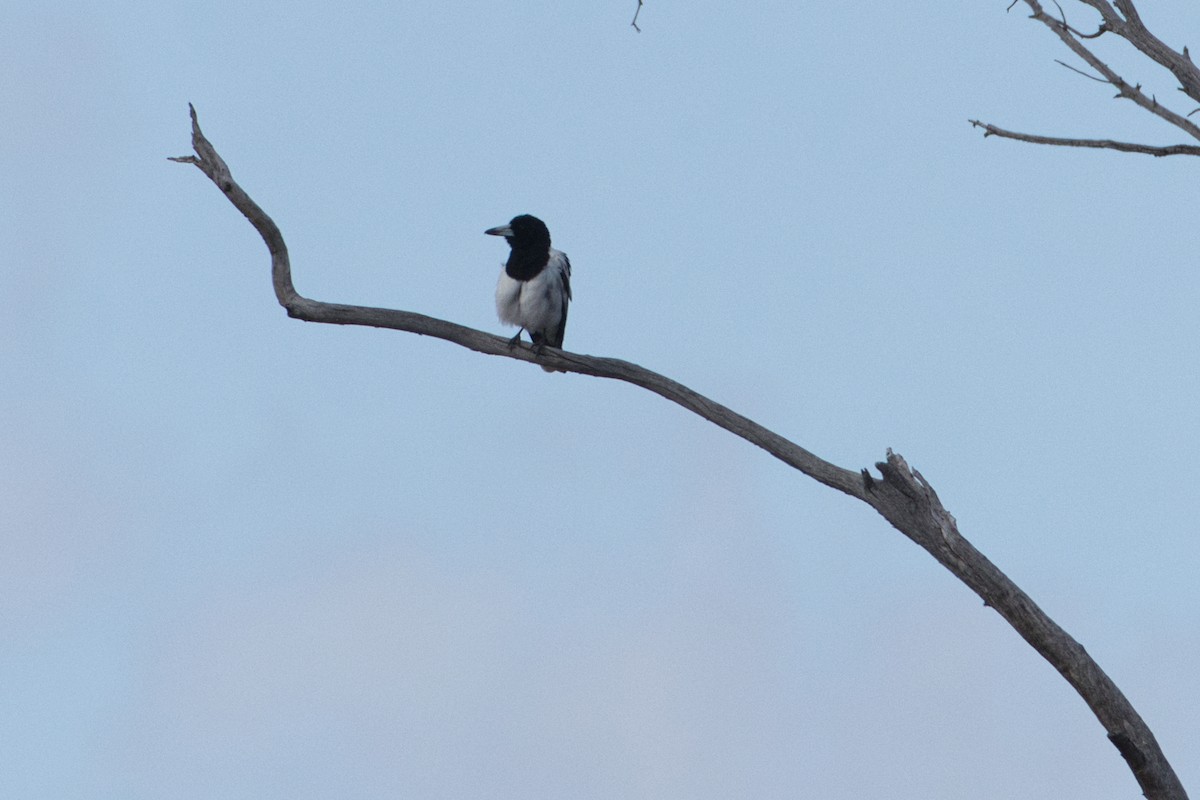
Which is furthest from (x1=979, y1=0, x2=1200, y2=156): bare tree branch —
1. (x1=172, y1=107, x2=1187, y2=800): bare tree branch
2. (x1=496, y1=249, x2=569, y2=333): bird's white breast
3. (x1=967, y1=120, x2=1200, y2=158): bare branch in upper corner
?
(x1=496, y1=249, x2=569, y2=333): bird's white breast

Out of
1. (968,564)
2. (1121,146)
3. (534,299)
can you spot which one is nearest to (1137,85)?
(1121,146)

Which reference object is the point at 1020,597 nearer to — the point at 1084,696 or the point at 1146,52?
the point at 1084,696

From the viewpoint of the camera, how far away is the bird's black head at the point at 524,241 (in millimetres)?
11805

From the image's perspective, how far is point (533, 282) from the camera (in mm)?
11641

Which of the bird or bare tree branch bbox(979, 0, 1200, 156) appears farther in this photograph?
the bird

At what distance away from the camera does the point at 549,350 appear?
8953 millimetres

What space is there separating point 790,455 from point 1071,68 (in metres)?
2.82

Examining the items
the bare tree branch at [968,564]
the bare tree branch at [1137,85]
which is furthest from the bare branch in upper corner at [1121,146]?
the bare tree branch at [968,564]

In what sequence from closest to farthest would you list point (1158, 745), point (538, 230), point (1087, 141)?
point (1087, 141) < point (1158, 745) < point (538, 230)

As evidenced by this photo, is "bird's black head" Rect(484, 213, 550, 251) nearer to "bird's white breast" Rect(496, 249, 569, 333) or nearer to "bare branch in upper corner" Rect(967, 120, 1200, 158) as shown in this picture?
"bird's white breast" Rect(496, 249, 569, 333)

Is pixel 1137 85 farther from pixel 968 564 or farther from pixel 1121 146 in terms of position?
pixel 968 564

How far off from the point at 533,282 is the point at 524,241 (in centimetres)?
52

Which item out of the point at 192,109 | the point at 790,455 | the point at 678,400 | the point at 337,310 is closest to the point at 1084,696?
the point at 790,455

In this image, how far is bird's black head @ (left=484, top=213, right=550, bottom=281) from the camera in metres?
11.8
